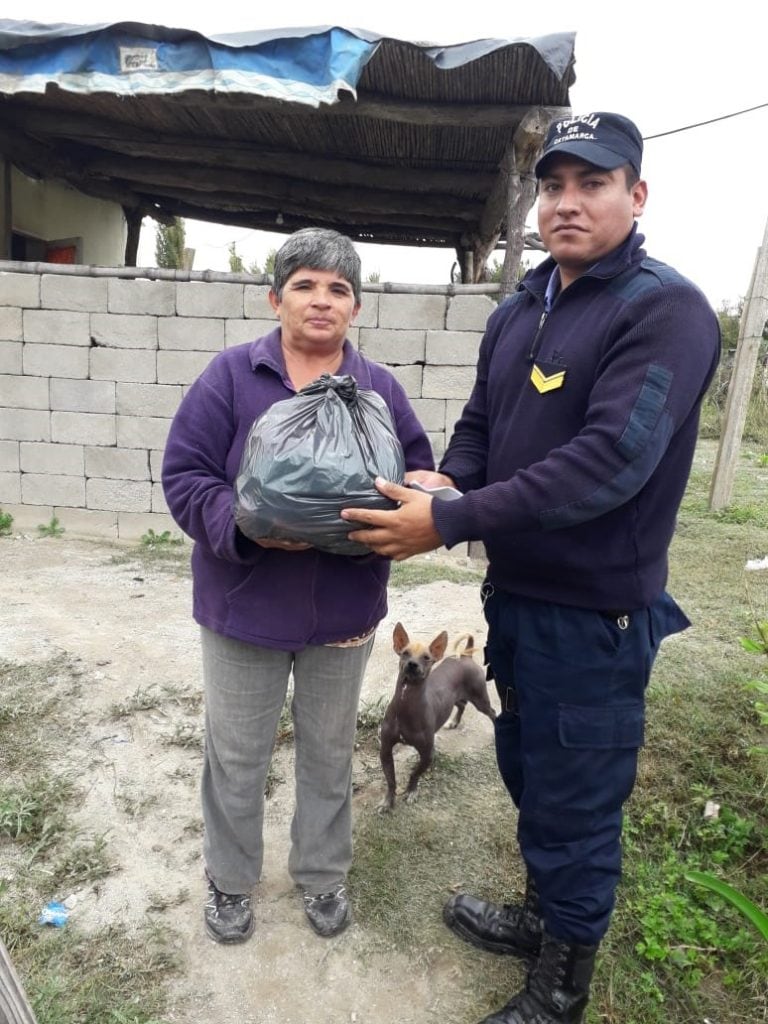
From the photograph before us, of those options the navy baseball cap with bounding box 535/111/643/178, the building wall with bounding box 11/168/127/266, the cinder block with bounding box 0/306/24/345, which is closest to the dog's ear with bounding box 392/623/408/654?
the navy baseball cap with bounding box 535/111/643/178

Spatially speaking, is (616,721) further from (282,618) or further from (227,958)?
(227,958)

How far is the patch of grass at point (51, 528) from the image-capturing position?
20.5 ft

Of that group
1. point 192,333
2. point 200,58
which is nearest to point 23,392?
point 192,333

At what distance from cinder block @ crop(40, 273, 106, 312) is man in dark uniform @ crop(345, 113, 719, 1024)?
16.6ft

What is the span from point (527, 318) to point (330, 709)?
3.90ft

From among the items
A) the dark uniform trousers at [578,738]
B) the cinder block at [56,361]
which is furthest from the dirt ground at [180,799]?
the cinder block at [56,361]

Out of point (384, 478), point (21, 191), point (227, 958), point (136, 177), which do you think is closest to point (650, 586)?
point (384, 478)

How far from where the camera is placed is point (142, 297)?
19.4ft

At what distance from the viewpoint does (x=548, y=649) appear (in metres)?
1.69

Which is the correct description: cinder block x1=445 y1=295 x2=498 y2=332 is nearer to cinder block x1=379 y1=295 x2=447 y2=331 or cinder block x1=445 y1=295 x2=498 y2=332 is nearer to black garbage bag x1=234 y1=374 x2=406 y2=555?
cinder block x1=379 y1=295 x2=447 y2=331

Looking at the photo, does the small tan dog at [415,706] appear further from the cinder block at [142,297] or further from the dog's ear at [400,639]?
the cinder block at [142,297]

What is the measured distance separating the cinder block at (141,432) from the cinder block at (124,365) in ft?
1.06

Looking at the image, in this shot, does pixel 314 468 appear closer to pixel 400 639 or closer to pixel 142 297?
pixel 400 639

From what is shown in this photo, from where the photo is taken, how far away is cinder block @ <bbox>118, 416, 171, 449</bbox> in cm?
613
